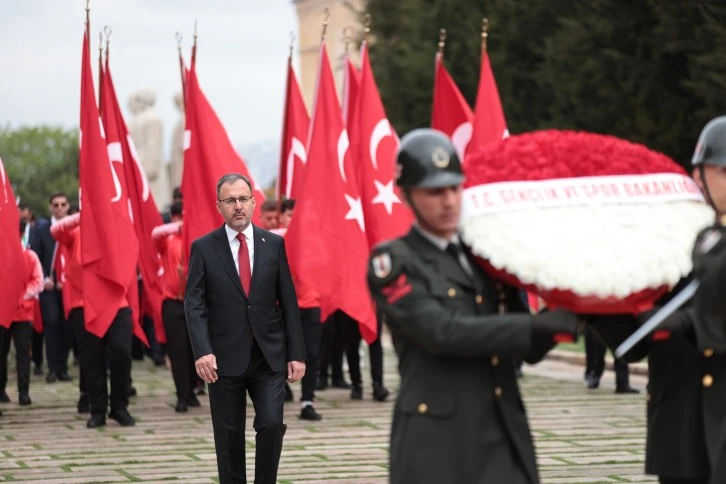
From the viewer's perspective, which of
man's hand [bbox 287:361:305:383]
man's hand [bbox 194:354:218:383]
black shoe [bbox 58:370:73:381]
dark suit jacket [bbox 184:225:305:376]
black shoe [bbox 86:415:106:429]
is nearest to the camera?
man's hand [bbox 194:354:218:383]

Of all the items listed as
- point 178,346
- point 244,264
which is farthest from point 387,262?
point 178,346

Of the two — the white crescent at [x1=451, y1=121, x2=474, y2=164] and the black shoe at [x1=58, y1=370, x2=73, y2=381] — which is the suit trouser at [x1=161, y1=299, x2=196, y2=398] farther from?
the black shoe at [x1=58, y1=370, x2=73, y2=381]

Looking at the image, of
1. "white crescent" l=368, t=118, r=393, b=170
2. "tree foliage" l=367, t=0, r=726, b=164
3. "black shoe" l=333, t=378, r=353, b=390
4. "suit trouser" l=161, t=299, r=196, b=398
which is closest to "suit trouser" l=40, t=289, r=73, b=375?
"black shoe" l=333, t=378, r=353, b=390

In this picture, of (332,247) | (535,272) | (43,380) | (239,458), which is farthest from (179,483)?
(43,380)

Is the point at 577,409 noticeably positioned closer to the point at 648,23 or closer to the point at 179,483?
the point at 179,483

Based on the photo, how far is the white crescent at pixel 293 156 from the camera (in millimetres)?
16453

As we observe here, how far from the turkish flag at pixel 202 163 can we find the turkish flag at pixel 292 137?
2.14 metres

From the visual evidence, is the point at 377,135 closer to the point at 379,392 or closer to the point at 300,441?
the point at 379,392

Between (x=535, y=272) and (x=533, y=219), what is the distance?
0.28 meters

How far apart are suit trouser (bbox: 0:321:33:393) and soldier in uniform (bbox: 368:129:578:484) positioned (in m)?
11.1

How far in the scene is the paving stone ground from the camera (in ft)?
34.3

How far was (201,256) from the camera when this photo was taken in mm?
8555

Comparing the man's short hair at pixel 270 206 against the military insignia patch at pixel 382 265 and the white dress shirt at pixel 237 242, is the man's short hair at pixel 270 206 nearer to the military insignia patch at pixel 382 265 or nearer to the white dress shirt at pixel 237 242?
the white dress shirt at pixel 237 242

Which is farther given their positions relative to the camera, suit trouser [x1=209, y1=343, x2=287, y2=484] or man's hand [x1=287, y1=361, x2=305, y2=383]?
man's hand [x1=287, y1=361, x2=305, y2=383]
